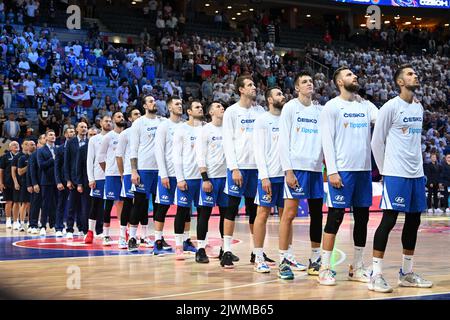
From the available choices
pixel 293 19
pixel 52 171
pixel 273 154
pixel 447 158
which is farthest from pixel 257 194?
pixel 293 19

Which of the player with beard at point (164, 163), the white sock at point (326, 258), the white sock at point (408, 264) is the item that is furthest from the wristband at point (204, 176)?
the white sock at point (408, 264)

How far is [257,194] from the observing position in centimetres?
973

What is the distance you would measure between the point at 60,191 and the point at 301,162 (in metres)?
8.01

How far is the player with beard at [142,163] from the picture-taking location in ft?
40.3

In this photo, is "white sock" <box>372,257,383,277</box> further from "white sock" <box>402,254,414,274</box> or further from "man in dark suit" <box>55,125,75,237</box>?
"man in dark suit" <box>55,125,75,237</box>

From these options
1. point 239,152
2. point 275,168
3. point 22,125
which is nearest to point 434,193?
point 22,125

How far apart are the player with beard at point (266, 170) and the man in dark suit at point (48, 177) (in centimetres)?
754

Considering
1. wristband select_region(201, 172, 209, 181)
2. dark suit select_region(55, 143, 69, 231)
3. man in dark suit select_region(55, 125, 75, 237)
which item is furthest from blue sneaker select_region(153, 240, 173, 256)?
dark suit select_region(55, 143, 69, 231)

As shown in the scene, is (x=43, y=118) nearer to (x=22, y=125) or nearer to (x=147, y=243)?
(x=22, y=125)

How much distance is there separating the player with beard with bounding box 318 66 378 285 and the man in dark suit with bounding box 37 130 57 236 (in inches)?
358

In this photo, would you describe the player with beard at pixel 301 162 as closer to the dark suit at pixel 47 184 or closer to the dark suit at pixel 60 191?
the dark suit at pixel 60 191

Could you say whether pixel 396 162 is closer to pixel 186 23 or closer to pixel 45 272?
pixel 45 272

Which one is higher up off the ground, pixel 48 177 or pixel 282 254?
pixel 48 177

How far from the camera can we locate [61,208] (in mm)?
15750
